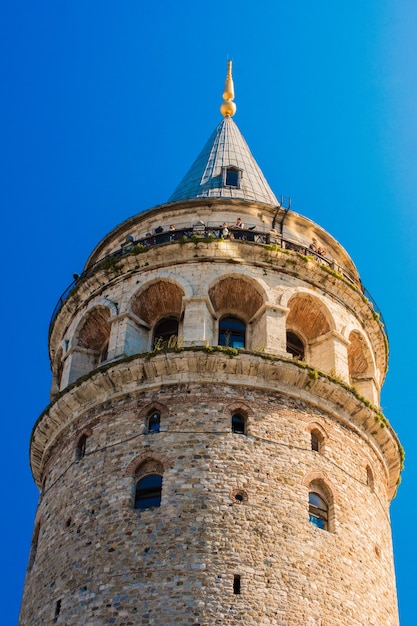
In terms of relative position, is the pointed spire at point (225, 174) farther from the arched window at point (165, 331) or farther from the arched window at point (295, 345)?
the arched window at point (295, 345)

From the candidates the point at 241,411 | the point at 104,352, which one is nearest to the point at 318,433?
the point at 241,411

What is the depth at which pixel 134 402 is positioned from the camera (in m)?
28.4

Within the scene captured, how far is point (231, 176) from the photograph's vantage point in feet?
121

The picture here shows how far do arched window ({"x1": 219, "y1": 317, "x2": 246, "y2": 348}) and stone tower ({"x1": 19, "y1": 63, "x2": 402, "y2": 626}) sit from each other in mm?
49

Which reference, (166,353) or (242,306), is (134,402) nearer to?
(166,353)

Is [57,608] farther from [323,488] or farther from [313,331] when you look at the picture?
[313,331]

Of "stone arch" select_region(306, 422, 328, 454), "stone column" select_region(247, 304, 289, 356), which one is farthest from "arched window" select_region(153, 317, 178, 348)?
"stone arch" select_region(306, 422, 328, 454)

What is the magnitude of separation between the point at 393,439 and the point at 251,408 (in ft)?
16.4

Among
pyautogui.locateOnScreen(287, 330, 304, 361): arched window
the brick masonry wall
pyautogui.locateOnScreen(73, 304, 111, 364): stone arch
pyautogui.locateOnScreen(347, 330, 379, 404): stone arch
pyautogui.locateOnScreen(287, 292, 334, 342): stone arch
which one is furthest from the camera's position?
pyautogui.locateOnScreen(347, 330, 379, 404): stone arch

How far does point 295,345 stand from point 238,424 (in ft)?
16.0

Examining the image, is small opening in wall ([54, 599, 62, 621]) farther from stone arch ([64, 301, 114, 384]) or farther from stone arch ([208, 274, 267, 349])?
stone arch ([208, 274, 267, 349])

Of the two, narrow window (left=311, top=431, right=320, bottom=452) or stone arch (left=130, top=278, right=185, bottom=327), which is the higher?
stone arch (left=130, top=278, right=185, bottom=327)

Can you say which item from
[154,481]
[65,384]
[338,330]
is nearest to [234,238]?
[338,330]

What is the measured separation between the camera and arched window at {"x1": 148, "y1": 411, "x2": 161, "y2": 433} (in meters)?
27.7
